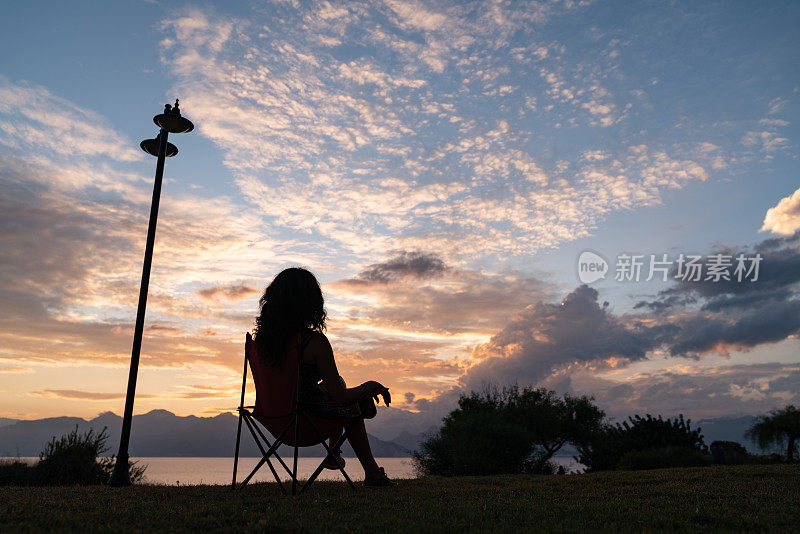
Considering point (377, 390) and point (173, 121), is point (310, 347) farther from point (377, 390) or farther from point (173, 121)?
point (173, 121)

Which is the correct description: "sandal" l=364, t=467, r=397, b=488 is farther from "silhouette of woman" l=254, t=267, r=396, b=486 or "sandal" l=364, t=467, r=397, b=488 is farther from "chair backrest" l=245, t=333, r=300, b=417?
"chair backrest" l=245, t=333, r=300, b=417

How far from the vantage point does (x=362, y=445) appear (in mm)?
5996

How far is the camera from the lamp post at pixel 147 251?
24.9 ft

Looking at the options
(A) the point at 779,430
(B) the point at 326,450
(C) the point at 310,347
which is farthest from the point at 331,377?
(A) the point at 779,430

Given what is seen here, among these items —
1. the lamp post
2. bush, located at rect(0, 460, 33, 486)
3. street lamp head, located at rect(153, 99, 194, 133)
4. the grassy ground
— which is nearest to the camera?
the grassy ground

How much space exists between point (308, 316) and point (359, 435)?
150cm

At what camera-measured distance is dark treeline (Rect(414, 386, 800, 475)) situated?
623 inches

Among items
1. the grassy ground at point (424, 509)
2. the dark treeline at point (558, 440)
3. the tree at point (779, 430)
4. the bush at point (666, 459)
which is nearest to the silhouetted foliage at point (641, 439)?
the dark treeline at point (558, 440)

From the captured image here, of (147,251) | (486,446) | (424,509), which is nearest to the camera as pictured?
(424,509)

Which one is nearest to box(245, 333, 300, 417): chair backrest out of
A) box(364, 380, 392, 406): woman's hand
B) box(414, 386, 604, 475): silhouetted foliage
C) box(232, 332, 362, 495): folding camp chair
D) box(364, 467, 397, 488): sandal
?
box(232, 332, 362, 495): folding camp chair

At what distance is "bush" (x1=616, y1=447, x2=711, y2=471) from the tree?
12.5 m

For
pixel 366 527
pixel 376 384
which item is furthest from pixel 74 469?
pixel 366 527

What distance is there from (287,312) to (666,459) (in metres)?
13.2

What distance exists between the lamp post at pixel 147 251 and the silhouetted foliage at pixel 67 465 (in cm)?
224
